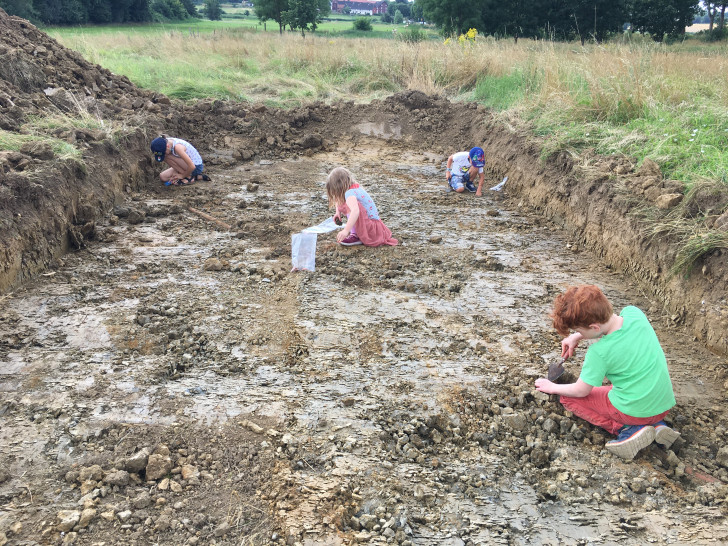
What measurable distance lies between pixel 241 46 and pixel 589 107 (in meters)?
13.4

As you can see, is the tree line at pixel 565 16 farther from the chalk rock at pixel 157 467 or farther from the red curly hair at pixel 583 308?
the chalk rock at pixel 157 467

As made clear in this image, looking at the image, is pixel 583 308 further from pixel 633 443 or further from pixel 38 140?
pixel 38 140

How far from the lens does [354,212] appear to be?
5363 mm

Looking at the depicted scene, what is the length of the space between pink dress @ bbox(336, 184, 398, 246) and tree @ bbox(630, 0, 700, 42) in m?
37.2

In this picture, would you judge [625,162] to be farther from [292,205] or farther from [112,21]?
[112,21]

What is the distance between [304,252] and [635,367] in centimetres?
340

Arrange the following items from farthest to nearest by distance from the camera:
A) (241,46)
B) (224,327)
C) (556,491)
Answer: (241,46) < (224,327) < (556,491)

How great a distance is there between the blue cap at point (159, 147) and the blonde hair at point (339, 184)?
3.50 m

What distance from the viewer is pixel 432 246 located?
5.84 metres

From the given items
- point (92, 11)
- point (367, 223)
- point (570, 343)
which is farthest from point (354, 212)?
point (92, 11)

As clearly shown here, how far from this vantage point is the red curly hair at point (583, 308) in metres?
2.79

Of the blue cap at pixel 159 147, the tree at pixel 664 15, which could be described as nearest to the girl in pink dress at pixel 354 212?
the blue cap at pixel 159 147

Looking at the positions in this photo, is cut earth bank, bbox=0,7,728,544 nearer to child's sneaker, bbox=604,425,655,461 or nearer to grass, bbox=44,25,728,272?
child's sneaker, bbox=604,425,655,461

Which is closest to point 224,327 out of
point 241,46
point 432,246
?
point 432,246
